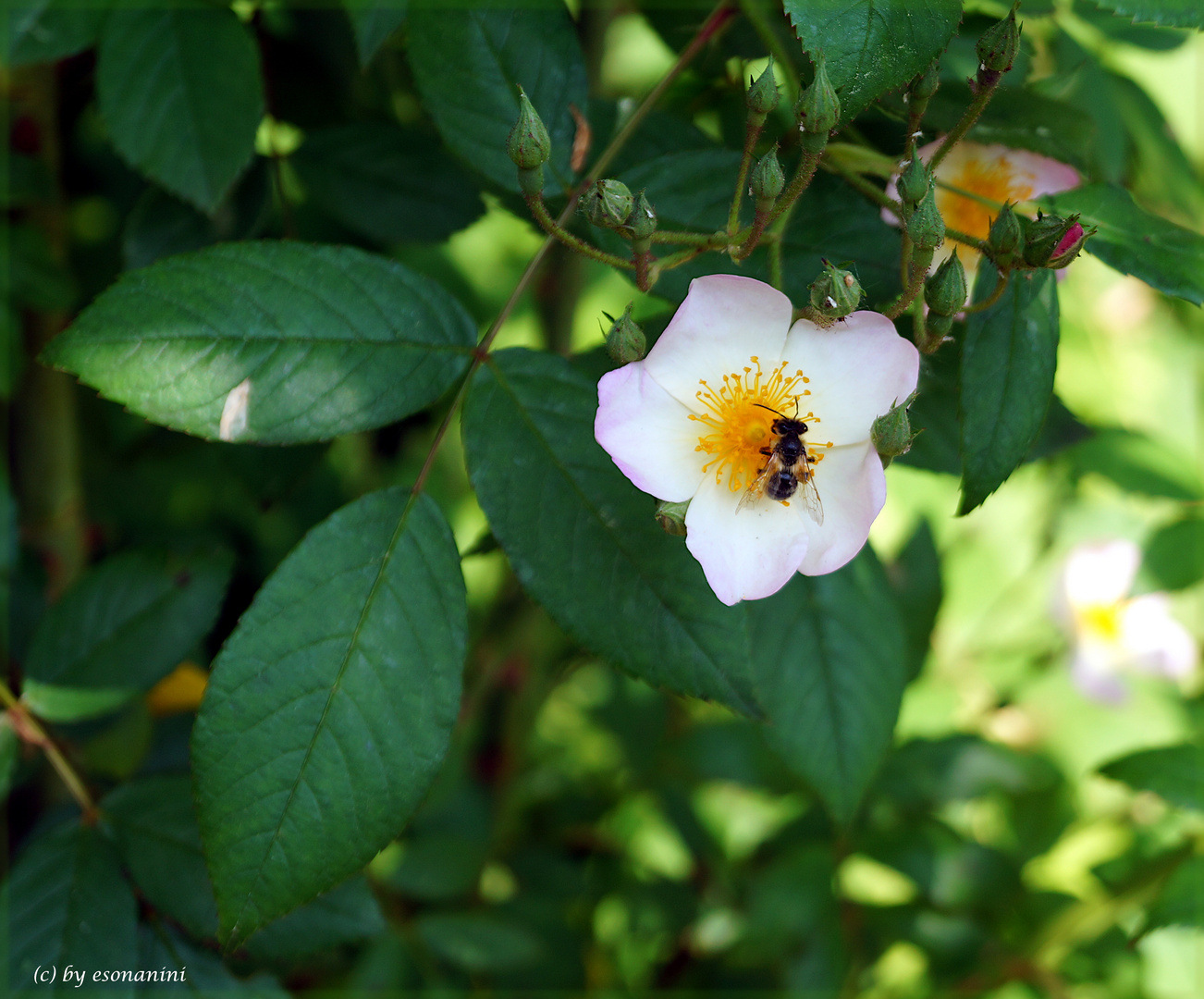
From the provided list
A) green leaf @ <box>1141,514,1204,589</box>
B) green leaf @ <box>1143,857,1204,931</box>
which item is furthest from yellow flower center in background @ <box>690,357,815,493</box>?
green leaf @ <box>1141,514,1204,589</box>

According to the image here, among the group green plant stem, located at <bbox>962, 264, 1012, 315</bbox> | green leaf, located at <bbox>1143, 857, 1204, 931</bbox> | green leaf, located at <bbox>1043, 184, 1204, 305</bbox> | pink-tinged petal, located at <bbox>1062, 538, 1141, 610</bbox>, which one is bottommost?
pink-tinged petal, located at <bbox>1062, 538, 1141, 610</bbox>

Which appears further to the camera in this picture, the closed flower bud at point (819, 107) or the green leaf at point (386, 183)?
the green leaf at point (386, 183)

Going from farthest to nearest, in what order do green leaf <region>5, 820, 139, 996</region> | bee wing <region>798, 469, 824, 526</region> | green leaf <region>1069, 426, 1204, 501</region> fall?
green leaf <region>1069, 426, 1204, 501</region> < green leaf <region>5, 820, 139, 996</region> < bee wing <region>798, 469, 824, 526</region>

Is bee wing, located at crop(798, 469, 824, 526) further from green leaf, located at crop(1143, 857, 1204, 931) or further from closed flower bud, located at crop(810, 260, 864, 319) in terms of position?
green leaf, located at crop(1143, 857, 1204, 931)

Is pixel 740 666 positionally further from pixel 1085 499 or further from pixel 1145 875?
pixel 1085 499

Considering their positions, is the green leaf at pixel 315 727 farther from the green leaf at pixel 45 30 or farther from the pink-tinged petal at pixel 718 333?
the green leaf at pixel 45 30

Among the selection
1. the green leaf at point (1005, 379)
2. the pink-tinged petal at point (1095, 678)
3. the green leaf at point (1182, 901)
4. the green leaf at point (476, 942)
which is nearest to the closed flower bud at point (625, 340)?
the green leaf at point (1005, 379)

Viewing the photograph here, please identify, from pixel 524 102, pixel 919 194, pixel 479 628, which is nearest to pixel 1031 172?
pixel 919 194
